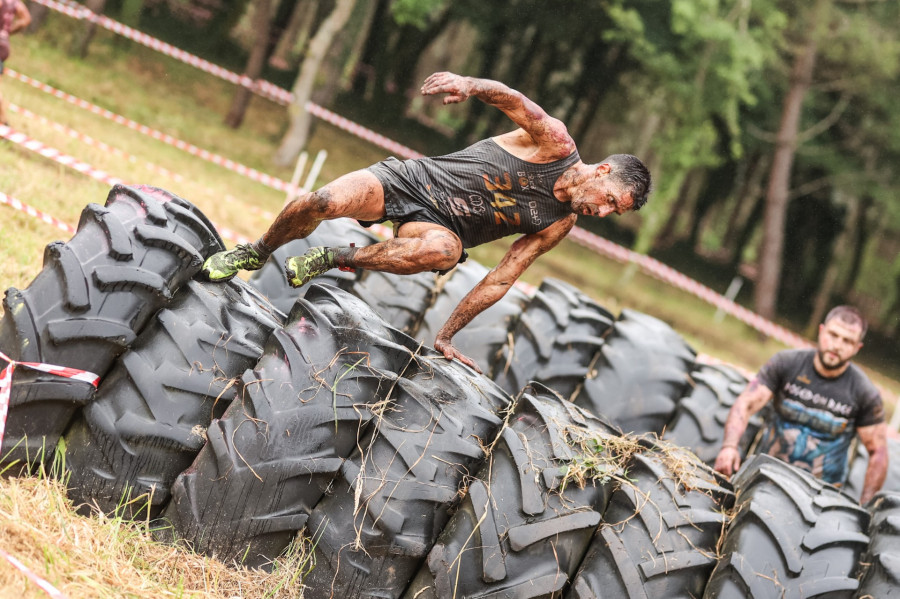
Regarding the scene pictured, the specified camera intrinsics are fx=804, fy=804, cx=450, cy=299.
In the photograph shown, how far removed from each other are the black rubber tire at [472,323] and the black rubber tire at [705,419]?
124 cm

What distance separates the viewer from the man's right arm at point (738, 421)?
4945 millimetres

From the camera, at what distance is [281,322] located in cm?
377

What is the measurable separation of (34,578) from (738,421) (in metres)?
4.18

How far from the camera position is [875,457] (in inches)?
217

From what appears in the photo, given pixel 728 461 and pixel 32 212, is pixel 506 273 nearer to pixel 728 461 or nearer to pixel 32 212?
pixel 728 461

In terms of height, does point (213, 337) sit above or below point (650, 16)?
below

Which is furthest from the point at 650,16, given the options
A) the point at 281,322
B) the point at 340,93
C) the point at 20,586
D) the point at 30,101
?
the point at 20,586

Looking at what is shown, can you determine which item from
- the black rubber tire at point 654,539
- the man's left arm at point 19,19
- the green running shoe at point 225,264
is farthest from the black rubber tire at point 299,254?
the man's left arm at point 19,19

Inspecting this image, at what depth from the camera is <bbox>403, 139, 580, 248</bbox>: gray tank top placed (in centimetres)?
396

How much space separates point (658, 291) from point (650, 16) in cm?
594

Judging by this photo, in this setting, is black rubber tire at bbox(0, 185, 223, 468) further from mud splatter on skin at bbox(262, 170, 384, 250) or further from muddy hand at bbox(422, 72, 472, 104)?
muddy hand at bbox(422, 72, 472, 104)

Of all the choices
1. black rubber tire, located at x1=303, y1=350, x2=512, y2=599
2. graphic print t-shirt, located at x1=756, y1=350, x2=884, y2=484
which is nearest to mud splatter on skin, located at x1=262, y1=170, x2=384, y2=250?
black rubber tire, located at x1=303, y1=350, x2=512, y2=599

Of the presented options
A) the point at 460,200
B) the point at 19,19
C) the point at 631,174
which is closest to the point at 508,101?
the point at 460,200

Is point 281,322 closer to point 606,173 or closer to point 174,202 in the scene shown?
point 174,202
